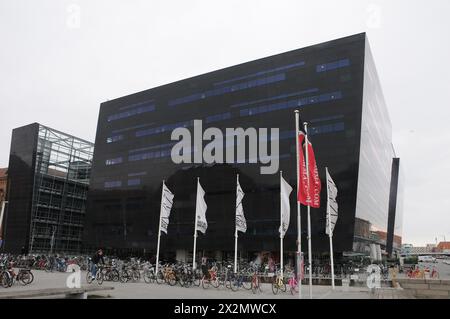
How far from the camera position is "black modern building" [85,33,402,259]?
57125 mm

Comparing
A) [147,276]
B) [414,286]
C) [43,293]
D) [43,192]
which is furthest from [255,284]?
[43,192]

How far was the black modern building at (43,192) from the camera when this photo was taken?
8456 cm

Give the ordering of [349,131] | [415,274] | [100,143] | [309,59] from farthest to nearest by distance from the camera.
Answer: [100,143], [309,59], [349,131], [415,274]

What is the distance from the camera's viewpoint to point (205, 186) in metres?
67.6

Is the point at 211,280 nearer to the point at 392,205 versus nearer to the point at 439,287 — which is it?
the point at 439,287

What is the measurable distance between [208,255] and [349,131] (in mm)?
27787

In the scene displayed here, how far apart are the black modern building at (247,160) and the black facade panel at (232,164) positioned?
5.8 inches

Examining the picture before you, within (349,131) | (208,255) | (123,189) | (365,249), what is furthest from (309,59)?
(123,189)

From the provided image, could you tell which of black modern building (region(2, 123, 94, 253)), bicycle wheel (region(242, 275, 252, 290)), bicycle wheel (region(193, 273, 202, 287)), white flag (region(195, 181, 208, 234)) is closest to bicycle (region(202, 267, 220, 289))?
bicycle wheel (region(193, 273, 202, 287))

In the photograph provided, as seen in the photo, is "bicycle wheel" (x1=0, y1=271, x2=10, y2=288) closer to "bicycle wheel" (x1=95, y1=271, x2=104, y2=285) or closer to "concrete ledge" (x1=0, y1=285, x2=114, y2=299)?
"bicycle wheel" (x1=95, y1=271, x2=104, y2=285)

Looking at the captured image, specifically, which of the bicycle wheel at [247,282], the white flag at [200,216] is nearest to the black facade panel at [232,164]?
the white flag at [200,216]

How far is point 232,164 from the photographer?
213ft

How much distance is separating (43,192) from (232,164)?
143ft
